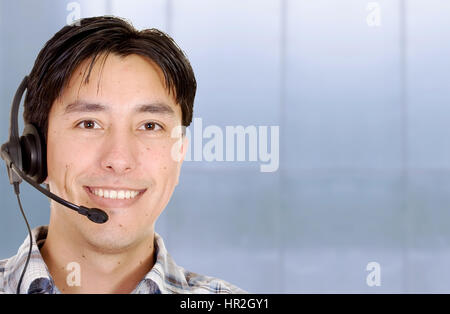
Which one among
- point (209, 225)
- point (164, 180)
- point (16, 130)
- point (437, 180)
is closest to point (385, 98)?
point (437, 180)

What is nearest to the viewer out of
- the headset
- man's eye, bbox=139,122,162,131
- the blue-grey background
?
the headset

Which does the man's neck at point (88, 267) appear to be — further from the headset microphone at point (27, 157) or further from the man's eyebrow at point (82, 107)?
the man's eyebrow at point (82, 107)

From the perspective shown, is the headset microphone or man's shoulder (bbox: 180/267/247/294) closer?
the headset microphone

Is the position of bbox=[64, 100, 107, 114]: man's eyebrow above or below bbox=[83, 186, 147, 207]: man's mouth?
above

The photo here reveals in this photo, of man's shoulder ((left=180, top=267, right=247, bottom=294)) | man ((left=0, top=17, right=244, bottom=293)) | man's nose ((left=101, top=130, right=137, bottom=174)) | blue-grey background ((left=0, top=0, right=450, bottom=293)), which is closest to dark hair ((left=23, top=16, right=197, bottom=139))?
man ((left=0, top=17, right=244, bottom=293))

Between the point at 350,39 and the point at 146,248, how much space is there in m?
1.49

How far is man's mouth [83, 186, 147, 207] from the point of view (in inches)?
45.8

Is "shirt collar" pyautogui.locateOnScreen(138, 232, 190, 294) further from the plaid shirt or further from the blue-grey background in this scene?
the blue-grey background

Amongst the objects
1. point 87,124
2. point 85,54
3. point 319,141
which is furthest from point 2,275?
point 319,141

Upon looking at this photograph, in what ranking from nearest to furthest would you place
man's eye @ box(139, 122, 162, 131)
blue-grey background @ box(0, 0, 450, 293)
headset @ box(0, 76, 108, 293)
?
headset @ box(0, 76, 108, 293) → man's eye @ box(139, 122, 162, 131) → blue-grey background @ box(0, 0, 450, 293)

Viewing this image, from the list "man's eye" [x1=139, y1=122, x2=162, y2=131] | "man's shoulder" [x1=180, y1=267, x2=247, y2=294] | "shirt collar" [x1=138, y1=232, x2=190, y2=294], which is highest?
"man's eye" [x1=139, y1=122, x2=162, y2=131]

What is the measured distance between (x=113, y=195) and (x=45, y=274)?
0.20 metres

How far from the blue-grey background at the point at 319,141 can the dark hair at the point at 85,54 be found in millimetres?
838
